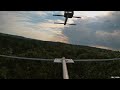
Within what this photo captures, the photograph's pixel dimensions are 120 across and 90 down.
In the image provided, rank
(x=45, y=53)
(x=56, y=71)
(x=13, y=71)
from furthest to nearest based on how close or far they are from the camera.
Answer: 1. (x=45, y=53)
2. (x=13, y=71)
3. (x=56, y=71)

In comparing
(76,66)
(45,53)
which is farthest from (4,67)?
→ (76,66)
